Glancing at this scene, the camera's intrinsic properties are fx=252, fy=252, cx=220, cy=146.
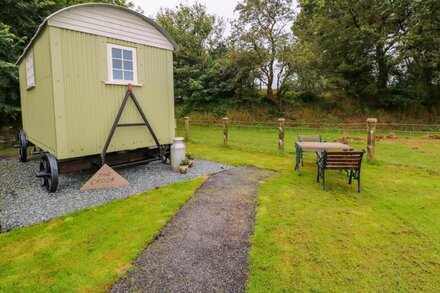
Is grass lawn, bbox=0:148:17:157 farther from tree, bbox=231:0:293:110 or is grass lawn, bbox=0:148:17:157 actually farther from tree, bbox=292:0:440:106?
tree, bbox=292:0:440:106

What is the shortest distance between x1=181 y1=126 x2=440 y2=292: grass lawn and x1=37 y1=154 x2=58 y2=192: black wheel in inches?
157

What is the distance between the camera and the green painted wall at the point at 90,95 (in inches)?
196

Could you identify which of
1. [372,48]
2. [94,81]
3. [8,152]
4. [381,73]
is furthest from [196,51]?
[94,81]

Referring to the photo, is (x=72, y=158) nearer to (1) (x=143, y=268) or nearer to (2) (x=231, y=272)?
(1) (x=143, y=268)

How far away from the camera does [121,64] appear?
5930 millimetres

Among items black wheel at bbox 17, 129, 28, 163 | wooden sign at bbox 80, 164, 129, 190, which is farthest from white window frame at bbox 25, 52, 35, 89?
wooden sign at bbox 80, 164, 129, 190

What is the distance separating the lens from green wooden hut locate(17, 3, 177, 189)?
5004mm

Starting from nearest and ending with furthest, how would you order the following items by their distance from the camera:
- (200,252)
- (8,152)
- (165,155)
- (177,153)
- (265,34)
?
(200,252) < (177,153) < (165,155) < (8,152) < (265,34)

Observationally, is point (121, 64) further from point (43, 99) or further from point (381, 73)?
point (381, 73)

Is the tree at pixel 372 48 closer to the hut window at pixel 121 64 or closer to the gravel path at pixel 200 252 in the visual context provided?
the hut window at pixel 121 64

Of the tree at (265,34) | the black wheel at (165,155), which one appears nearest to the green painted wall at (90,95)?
the black wheel at (165,155)

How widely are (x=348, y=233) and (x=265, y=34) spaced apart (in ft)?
51.0

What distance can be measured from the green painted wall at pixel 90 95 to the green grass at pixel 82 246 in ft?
6.02

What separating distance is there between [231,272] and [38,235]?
2658mm
